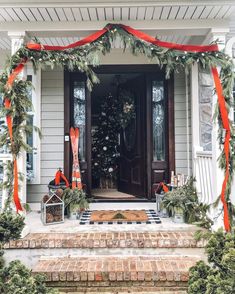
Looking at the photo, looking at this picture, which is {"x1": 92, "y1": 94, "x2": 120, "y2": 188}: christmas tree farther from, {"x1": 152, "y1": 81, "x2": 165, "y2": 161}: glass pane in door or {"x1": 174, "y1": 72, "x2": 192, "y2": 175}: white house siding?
{"x1": 174, "y1": 72, "x2": 192, "y2": 175}: white house siding

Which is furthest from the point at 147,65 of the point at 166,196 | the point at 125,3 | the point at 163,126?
the point at 166,196

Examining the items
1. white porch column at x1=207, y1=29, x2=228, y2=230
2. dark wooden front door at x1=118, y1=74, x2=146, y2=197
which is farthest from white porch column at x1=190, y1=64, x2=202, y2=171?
dark wooden front door at x1=118, y1=74, x2=146, y2=197

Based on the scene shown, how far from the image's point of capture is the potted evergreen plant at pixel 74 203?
382 cm

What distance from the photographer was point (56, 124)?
4820mm

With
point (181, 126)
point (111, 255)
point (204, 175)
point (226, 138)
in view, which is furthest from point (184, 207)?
point (181, 126)

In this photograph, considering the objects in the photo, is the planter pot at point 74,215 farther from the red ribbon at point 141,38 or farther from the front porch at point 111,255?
the red ribbon at point 141,38

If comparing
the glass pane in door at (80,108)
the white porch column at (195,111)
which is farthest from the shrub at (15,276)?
the white porch column at (195,111)

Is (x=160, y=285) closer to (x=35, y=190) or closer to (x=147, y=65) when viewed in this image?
(x=35, y=190)

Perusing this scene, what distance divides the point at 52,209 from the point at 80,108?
6.66 feet

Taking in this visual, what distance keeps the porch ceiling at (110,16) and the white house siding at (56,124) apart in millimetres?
1367

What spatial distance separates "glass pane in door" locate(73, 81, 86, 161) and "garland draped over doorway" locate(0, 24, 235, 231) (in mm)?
1805

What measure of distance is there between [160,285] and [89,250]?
80 centimetres

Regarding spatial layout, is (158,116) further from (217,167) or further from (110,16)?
(110,16)

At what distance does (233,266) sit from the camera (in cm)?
201
